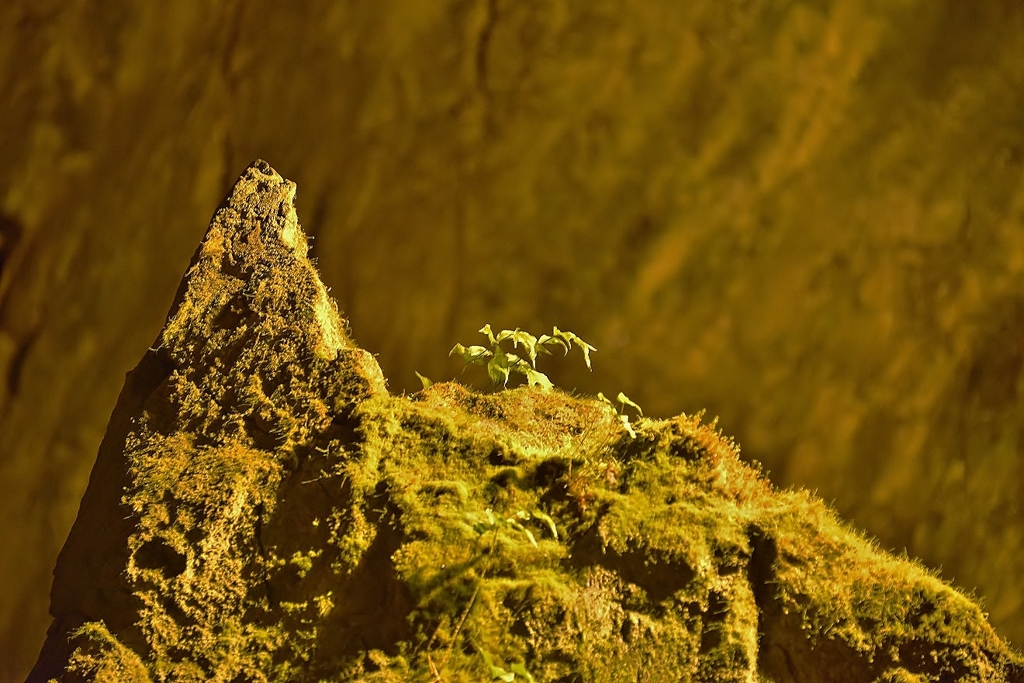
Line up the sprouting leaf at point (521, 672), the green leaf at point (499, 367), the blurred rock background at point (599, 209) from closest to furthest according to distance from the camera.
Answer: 1. the sprouting leaf at point (521, 672)
2. the green leaf at point (499, 367)
3. the blurred rock background at point (599, 209)

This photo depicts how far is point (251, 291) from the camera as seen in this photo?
206 centimetres

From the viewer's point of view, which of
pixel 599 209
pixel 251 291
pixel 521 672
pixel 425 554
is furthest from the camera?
pixel 599 209

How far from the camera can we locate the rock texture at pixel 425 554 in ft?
5.18

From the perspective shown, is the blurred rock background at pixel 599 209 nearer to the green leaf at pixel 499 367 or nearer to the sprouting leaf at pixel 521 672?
the green leaf at pixel 499 367

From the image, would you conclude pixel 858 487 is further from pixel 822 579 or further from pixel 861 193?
pixel 822 579

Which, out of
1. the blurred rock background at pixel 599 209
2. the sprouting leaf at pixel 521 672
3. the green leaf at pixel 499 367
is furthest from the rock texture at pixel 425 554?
the blurred rock background at pixel 599 209

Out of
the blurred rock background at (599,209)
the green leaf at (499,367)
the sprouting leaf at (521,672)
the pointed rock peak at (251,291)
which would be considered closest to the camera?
the sprouting leaf at (521,672)

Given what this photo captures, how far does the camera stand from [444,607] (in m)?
1.61

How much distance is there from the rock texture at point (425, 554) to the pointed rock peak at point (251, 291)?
0.04ft

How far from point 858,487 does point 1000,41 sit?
2.01 m

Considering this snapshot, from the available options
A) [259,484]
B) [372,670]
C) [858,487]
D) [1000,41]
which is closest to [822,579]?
[372,670]

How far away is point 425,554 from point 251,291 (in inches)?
33.7

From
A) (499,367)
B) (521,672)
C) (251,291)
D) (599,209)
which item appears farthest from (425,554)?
(599,209)

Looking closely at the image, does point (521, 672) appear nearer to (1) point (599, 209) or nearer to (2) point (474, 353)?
(2) point (474, 353)
